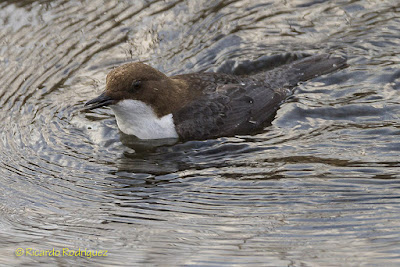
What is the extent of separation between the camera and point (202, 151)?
23.6 ft

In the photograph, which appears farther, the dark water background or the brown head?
the brown head

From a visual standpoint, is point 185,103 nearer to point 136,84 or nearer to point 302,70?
point 136,84

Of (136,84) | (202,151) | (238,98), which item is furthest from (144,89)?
(238,98)

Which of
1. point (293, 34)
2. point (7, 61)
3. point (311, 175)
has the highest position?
point (7, 61)

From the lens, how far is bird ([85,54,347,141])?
23.8 ft

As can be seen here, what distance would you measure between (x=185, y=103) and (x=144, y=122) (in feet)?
1.62

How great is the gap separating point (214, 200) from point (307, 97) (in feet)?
8.29

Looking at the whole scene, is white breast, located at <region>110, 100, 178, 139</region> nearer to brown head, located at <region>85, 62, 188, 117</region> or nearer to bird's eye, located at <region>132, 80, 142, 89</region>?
brown head, located at <region>85, 62, 188, 117</region>

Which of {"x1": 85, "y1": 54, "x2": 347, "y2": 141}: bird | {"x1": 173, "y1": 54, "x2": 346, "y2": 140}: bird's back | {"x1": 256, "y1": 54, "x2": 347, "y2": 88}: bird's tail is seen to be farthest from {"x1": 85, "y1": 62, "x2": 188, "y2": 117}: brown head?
{"x1": 256, "y1": 54, "x2": 347, "y2": 88}: bird's tail

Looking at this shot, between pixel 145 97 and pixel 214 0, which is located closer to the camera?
pixel 145 97

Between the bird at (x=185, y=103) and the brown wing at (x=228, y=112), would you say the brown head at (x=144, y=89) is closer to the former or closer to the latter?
the bird at (x=185, y=103)

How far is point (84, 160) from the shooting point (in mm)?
7016

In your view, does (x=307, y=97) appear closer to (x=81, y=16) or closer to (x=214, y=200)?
(x=214, y=200)

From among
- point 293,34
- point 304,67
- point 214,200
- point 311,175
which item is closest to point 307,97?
point 304,67
